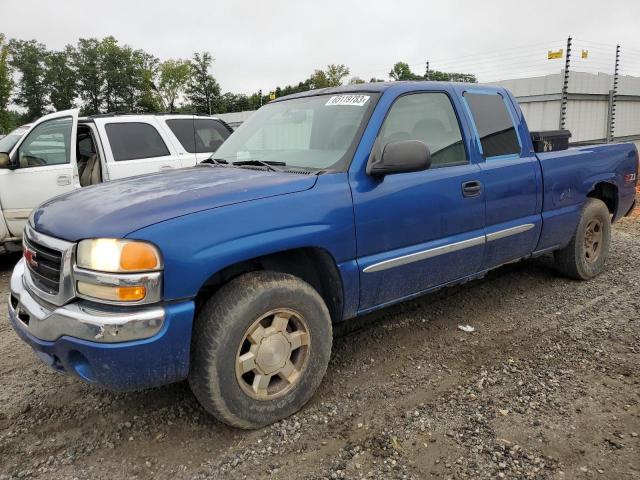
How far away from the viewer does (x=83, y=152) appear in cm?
700

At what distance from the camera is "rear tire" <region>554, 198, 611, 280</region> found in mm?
4723

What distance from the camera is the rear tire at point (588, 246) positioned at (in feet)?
15.5

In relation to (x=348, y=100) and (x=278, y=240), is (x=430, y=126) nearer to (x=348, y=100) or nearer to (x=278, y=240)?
(x=348, y=100)

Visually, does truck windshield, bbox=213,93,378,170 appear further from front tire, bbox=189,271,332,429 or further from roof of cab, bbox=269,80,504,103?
front tire, bbox=189,271,332,429

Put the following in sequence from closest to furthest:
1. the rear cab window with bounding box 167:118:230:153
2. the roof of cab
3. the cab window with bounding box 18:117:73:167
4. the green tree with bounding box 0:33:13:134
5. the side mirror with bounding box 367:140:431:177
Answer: the side mirror with bounding box 367:140:431:177 → the roof of cab → the cab window with bounding box 18:117:73:167 → the rear cab window with bounding box 167:118:230:153 → the green tree with bounding box 0:33:13:134

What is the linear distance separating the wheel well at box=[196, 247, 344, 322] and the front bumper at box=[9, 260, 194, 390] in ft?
1.00

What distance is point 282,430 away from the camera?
8.68 ft

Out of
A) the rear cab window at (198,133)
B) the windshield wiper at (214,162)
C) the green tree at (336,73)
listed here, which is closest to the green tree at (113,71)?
the green tree at (336,73)

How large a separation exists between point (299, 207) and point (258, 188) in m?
0.24

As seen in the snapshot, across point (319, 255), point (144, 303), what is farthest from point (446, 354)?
point (144, 303)

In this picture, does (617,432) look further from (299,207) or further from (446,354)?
(299,207)

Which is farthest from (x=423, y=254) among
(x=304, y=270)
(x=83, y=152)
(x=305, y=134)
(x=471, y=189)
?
(x=83, y=152)

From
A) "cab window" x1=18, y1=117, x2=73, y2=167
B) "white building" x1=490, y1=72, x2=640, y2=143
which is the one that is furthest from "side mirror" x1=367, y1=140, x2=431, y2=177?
"white building" x1=490, y1=72, x2=640, y2=143

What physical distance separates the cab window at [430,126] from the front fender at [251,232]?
0.68 m
